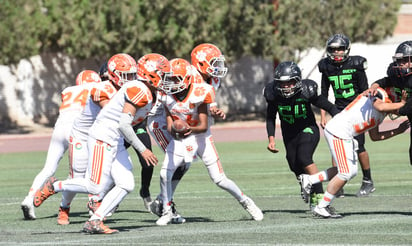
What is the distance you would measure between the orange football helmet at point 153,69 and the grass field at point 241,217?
1.51 m

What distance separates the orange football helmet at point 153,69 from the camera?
9.76m

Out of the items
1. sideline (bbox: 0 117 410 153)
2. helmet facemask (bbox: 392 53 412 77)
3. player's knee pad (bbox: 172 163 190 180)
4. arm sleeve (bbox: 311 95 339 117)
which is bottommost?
sideline (bbox: 0 117 410 153)

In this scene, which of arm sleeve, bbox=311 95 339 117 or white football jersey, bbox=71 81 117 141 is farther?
arm sleeve, bbox=311 95 339 117

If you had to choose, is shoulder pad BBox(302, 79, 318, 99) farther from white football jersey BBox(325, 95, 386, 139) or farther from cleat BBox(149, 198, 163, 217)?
cleat BBox(149, 198, 163, 217)

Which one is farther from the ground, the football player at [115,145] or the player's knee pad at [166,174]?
the football player at [115,145]

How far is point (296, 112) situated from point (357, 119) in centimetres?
113

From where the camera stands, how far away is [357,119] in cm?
1034

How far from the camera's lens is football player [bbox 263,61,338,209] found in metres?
10.8

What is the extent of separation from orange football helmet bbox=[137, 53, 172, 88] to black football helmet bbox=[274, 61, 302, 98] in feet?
4.60

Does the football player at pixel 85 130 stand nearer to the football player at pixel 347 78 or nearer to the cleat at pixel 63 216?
the cleat at pixel 63 216

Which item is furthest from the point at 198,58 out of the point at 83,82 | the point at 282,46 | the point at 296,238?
the point at 282,46

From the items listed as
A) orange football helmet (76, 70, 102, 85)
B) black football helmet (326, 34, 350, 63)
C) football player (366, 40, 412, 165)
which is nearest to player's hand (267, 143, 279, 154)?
football player (366, 40, 412, 165)

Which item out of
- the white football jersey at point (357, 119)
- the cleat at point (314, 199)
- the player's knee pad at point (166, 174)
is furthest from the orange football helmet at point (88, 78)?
the white football jersey at point (357, 119)

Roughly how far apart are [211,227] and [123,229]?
0.95 meters
